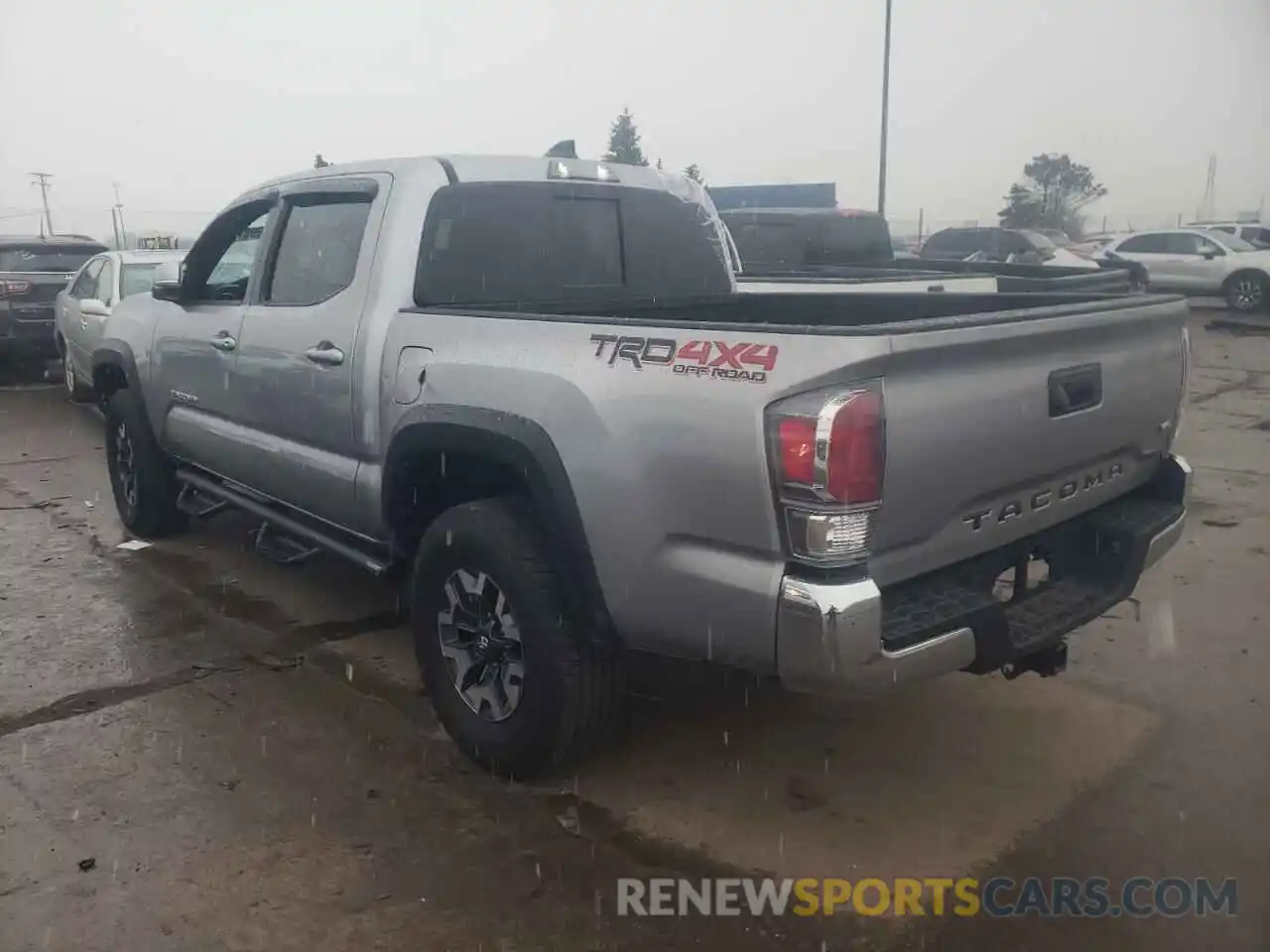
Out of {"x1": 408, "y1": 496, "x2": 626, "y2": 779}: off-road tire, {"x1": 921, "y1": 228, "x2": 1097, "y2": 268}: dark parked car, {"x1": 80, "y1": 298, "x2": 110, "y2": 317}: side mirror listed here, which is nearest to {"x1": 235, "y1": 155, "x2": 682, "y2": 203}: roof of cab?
{"x1": 408, "y1": 496, "x2": 626, "y2": 779}: off-road tire

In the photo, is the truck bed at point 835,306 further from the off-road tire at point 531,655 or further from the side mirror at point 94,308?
the side mirror at point 94,308

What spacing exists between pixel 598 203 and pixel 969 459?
7.33 feet

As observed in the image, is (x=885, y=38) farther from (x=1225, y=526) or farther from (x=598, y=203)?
(x=598, y=203)

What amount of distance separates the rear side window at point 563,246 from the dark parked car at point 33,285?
10147 mm

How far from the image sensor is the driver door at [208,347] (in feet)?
16.0

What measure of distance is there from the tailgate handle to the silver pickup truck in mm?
10

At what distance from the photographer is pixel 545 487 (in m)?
3.12

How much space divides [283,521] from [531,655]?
76.3 inches

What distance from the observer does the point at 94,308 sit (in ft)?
32.0

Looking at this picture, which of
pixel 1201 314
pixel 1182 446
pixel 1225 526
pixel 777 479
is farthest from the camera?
pixel 1201 314

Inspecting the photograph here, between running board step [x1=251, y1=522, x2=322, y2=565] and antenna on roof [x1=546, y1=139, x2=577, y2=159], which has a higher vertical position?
antenna on roof [x1=546, y1=139, x2=577, y2=159]

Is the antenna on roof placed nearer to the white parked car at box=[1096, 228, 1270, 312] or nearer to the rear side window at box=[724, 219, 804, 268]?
the rear side window at box=[724, 219, 804, 268]

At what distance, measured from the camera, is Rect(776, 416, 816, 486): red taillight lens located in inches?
99.7

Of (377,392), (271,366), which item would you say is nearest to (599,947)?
(377,392)
